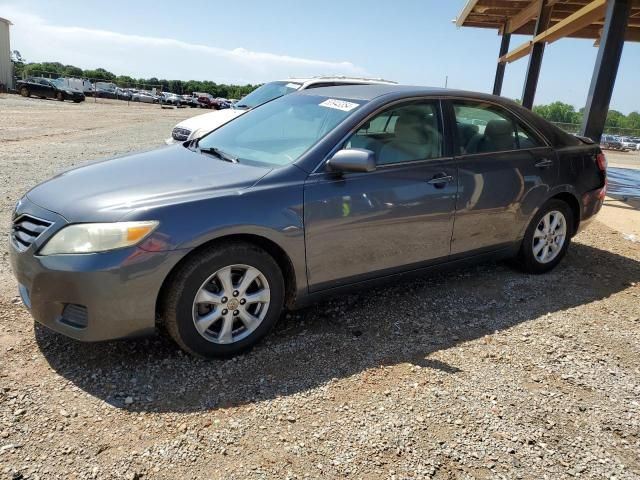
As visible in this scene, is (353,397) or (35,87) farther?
(35,87)

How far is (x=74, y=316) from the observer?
2.70 m

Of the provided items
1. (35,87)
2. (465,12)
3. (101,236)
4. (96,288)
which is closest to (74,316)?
(96,288)

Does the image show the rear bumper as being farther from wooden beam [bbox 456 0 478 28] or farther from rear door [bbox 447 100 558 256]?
wooden beam [bbox 456 0 478 28]

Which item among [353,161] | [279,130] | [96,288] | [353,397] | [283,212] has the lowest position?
[353,397]

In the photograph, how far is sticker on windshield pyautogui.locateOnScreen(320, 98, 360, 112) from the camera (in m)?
3.56

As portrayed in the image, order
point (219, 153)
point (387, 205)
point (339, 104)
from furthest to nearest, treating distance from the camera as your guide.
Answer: point (339, 104), point (219, 153), point (387, 205)

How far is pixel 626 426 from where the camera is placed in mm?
2641

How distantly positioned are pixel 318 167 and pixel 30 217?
1.73 m

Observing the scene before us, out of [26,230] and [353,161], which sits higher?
[353,161]

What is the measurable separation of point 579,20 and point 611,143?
21.2 m

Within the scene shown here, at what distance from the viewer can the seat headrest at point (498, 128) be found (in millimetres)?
4168

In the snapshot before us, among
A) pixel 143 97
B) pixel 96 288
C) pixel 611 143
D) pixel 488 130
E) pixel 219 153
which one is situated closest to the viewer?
pixel 96 288

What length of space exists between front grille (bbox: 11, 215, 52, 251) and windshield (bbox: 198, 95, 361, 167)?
1.28 m

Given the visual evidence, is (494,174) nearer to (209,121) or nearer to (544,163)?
(544,163)
